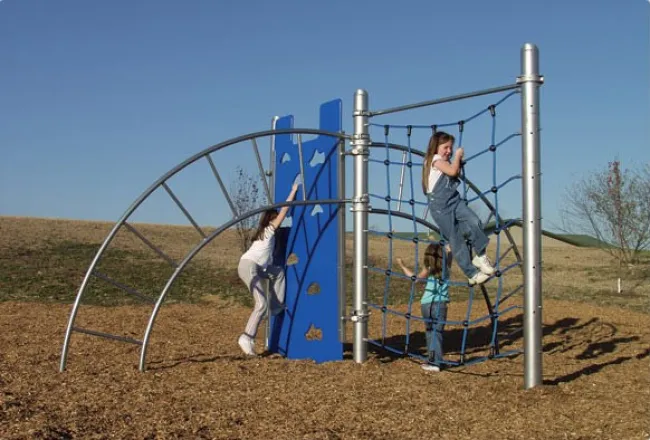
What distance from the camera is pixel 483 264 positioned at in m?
5.04

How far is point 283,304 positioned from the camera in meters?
6.50

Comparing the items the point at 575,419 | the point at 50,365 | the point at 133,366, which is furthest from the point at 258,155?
the point at 575,419

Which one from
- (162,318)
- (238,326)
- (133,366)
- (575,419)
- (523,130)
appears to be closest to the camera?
(575,419)

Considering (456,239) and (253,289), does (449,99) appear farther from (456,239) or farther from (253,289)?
(253,289)

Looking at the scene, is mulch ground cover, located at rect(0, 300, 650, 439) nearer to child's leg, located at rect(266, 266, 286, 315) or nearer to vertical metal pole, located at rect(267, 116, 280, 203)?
child's leg, located at rect(266, 266, 286, 315)

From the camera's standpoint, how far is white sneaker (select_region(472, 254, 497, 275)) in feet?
16.4

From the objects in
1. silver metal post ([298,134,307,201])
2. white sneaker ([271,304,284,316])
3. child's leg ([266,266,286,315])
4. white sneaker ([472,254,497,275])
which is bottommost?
white sneaker ([271,304,284,316])

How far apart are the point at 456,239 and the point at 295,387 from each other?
1.61 metres

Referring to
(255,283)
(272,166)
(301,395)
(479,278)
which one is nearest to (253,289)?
(255,283)

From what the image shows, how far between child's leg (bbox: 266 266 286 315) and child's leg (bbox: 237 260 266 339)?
0.22 m

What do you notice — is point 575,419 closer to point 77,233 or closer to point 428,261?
point 428,261

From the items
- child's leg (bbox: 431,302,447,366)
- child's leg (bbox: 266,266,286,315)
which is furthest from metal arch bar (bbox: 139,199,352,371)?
child's leg (bbox: 431,302,447,366)

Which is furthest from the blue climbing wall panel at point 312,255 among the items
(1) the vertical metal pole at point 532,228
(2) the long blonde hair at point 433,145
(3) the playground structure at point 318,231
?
(1) the vertical metal pole at point 532,228

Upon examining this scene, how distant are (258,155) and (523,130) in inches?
95.0
